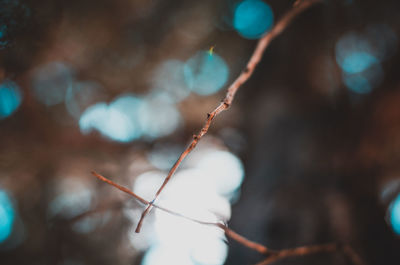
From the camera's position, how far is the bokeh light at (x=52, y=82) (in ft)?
2.61

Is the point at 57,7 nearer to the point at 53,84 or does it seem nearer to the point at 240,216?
the point at 53,84

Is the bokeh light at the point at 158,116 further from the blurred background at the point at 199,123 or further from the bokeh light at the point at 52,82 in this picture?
the bokeh light at the point at 52,82

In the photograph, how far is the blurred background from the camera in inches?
28.0

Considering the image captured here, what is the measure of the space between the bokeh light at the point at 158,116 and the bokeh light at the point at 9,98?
506mm

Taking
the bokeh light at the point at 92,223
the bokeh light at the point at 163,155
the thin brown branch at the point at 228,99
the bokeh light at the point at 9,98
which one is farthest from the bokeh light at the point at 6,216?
the thin brown branch at the point at 228,99

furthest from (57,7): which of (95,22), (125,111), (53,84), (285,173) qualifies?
(285,173)

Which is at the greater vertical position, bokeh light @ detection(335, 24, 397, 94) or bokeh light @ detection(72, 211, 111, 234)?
bokeh light @ detection(335, 24, 397, 94)

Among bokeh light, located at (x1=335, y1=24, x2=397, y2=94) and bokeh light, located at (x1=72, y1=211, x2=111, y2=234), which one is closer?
bokeh light, located at (x1=335, y1=24, x2=397, y2=94)

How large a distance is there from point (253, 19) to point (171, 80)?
1.43ft

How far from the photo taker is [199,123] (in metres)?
1.23

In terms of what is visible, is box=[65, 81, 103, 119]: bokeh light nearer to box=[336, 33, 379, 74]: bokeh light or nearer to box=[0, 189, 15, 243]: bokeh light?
box=[0, 189, 15, 243]: bokeh light

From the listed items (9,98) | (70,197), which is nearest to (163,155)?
(70,197)

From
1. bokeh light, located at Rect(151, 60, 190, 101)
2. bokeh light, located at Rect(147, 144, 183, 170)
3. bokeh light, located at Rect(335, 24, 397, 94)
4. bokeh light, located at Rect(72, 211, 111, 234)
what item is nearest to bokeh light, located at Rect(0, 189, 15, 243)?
bokeh light, located at Rect(72, 211, 111, 234)

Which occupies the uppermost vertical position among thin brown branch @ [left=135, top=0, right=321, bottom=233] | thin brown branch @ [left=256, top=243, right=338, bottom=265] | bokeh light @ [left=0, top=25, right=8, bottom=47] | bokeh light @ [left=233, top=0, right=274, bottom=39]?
bokeh light @ [left=0, top=25, right=8, bottom=47]
